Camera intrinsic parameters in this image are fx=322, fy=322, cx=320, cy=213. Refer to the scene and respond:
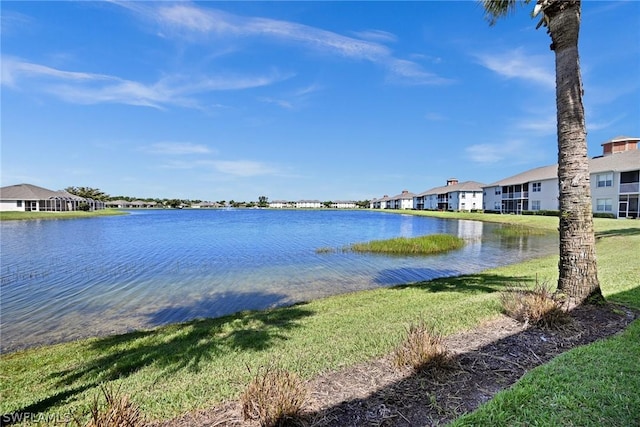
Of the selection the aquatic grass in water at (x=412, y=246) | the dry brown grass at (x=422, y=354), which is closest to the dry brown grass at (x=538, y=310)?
the dry brown grass at (x=422, y=354)

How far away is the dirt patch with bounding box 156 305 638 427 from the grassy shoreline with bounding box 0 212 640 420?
0.34 metres

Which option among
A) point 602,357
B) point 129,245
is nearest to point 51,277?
point 129,245

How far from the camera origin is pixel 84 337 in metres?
8.06

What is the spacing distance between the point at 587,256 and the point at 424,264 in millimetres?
11162

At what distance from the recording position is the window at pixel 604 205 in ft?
122

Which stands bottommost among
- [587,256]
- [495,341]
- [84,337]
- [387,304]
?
[84,337]

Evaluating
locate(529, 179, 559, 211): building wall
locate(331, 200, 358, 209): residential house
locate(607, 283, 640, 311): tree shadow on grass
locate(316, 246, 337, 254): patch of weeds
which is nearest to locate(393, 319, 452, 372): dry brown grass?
locate(607, 283, 640, 311): tree shadow on grass

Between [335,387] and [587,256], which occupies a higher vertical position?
[587,256]

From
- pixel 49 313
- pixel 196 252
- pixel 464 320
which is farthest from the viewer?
pixel 196 252

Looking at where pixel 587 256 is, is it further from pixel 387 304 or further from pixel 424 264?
pixel 424 264

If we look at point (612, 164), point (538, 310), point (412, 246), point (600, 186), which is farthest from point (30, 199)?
point (612, 164)

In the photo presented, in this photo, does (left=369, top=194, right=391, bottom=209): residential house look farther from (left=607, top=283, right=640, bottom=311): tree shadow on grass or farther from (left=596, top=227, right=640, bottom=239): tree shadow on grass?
(left=607, top=283, right=640, bottom=311): tree shadow on grass

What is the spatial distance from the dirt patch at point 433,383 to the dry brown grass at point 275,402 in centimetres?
11

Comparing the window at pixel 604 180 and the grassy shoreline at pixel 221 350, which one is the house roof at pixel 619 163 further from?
the grassy shoreline at pixel 221 350
